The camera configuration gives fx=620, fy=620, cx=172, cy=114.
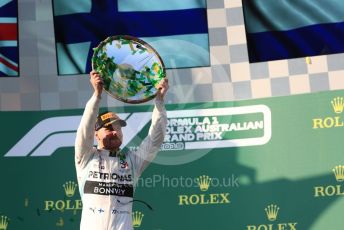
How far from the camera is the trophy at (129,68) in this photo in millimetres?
3541

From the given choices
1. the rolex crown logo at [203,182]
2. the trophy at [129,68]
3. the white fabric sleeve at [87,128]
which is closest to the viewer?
the white fabric sleeve at [87,128]

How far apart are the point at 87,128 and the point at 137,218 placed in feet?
7.45

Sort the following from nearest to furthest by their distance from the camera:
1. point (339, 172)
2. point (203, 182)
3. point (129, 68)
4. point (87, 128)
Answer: point (87, 128)
point (129, 68)
point (339, 172)
point (203, 182)

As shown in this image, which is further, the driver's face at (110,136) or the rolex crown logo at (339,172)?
the rolex crown logo at (339,172)

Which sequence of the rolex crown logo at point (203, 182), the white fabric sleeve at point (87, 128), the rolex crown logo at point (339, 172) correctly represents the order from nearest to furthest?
the white fabric sleeve at point (87, 128) → the rolex crown logo at point (339, 172) → the rolex crown logo at point (203, 182)

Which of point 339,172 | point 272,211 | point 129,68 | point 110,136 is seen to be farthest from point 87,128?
point 339,172

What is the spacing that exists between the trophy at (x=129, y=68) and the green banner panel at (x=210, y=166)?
5.44 ft

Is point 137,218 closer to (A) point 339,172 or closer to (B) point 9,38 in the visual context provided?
(A) point 339,172

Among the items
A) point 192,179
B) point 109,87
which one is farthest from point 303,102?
point 109,87

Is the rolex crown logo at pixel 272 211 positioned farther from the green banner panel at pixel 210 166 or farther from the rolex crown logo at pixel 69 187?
the rolex crown logo at pixel 69 187

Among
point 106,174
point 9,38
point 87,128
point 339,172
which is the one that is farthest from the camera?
point 9,38

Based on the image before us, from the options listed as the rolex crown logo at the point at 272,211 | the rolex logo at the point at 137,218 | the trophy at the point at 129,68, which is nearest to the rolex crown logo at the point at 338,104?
the rolex crown logo at the point at 272,211

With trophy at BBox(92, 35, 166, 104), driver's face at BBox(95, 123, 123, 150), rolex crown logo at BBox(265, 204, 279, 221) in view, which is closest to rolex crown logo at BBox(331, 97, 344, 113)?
rolex crown logo at BBox(265, 204, 279, 221)

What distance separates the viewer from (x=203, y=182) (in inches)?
206
